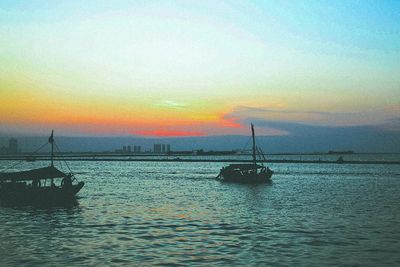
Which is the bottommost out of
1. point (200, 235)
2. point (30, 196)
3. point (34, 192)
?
point (200, 235)

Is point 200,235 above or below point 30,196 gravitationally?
below

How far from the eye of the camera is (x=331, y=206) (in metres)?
43.2

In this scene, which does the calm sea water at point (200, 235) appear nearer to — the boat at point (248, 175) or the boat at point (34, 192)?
the boat at point (34, 192)

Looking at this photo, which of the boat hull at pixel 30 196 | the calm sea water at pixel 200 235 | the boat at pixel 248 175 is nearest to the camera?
the calm sea water at pixel 200 235

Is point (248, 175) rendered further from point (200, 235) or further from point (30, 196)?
point (200, 235)

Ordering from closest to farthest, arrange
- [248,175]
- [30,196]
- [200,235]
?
[200,235]
[30,196]
[248,175]

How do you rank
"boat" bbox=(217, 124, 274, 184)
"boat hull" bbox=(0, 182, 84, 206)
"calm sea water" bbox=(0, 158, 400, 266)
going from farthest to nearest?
"boat" bbox=(217, 124, 274, 184) < "boat hull" bbox=(0, 182, 84, 206) < "calm sea water" bbox=(0, 158, 400, 266)

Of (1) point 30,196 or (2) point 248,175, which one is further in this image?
(2) point 248,175

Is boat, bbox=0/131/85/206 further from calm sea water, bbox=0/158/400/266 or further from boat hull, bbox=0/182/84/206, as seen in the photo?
calm sea water, bbox=0/158/400/266

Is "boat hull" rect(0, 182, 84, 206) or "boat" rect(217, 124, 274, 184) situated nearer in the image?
"boat hull" rect(0, 182, 84, 206)

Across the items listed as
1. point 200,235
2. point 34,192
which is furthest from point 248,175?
point 200,235

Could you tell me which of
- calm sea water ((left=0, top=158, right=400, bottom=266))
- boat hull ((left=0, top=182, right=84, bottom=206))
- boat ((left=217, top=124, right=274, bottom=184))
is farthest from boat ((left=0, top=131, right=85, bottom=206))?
boat ((left=217, top=124, right=274, bottom=184))

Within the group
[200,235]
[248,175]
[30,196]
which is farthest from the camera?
[248,175]

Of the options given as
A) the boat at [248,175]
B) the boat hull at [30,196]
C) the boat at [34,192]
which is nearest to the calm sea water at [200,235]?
the boat hull at [30,196]
